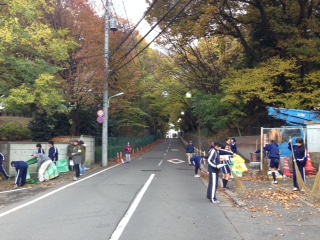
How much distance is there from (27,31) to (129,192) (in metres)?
8.52

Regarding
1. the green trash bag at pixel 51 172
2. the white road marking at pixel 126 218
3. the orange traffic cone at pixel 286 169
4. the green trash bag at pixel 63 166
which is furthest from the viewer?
the green trash bag at pixel 63 166

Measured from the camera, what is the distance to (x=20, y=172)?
13.4 m

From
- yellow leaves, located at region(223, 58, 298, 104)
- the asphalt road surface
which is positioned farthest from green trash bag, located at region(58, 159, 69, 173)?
yellow leaves, located at region(223, 58, 298, 104)

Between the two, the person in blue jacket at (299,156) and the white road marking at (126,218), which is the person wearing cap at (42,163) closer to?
the white road marking at (126,218)

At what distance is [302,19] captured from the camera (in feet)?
69.1

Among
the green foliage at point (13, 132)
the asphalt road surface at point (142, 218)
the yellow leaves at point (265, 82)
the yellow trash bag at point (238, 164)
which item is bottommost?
the asphalt road surface at point (142, 218)

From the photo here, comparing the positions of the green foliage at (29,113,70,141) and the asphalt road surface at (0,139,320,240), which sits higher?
the green foliage at (29,113,70,141)

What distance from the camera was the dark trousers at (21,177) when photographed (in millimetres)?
13375

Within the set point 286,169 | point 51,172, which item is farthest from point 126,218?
point 286,169

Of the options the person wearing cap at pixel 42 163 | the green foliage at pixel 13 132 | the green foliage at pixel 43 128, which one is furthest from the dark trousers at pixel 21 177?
the green foliage at pixel 13 132

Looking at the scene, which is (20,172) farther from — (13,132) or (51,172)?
(13,132)

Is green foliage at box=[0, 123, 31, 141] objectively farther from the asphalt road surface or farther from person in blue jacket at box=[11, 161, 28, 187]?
the asphalt road surface

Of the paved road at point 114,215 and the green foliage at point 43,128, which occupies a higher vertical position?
the green foliage at point 43,128

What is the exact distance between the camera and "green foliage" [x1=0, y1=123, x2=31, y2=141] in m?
29.3
